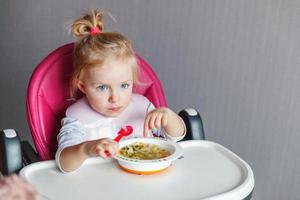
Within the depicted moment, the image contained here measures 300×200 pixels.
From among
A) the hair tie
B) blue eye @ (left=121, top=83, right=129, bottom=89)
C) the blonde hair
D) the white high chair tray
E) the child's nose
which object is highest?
the hair tie

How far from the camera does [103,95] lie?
125cm

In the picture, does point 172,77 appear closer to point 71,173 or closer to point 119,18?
point 119,18

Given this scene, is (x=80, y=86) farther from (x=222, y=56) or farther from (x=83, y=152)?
(x=222, y=56)

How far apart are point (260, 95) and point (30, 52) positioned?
2.74ft

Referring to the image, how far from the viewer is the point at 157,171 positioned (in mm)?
1109

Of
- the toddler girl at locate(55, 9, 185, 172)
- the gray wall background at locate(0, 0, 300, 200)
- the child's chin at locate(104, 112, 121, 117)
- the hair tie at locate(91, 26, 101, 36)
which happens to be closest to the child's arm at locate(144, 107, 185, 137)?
the toddler girl at locate(55, 9, 185, 172)

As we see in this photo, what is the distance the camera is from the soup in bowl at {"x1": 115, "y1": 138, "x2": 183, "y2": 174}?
1.08 m

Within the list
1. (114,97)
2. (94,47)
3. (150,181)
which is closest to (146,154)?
(150,181)

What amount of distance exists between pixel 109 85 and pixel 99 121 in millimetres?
122

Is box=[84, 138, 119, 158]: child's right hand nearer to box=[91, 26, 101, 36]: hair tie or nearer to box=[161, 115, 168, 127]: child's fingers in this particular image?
box=[161, 115, 168, 127]: child's fingers

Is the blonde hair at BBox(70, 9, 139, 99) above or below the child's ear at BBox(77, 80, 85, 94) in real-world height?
above

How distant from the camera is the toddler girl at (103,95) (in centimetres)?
123

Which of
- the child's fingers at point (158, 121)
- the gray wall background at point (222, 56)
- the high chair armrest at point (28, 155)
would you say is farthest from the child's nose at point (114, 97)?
the gray wall background at point (222, 56)

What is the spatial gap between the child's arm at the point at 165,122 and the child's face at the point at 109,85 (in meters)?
0.09
